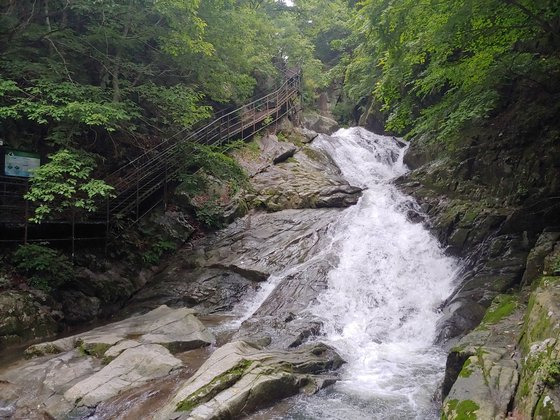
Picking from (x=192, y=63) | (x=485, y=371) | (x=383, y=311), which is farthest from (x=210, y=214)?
(x=485, y=371)

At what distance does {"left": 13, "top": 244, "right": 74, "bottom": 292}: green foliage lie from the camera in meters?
9.88

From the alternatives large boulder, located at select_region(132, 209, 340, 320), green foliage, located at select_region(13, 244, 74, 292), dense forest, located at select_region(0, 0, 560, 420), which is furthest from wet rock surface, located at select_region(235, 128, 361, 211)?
green foliage, located at select_region(13, 244, 74, 292)

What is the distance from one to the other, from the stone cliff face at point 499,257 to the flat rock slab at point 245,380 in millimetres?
2090

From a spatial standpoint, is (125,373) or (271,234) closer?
(125,373)

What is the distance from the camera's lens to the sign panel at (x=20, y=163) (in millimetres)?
9758

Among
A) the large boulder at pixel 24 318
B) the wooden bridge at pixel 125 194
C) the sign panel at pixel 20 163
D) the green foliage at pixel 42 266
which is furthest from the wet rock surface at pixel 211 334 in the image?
the sign panel at pixel 20 163

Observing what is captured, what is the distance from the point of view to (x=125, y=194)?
13102 mm

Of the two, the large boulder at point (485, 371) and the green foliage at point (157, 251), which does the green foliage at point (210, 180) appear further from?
the large boulder at point (485, 371)

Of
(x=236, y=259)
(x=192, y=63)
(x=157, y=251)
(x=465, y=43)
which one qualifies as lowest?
(x=236, y=259)

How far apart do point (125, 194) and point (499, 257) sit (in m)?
10.9

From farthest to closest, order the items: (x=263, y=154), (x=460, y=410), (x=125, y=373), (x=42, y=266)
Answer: (x=263, y=154) → (x=42, y=266) → (x=125, y=373) → (x=460, y=410)

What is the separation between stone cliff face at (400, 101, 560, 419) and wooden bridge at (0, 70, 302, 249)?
8131 millimetres

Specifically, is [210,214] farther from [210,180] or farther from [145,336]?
[145,336]

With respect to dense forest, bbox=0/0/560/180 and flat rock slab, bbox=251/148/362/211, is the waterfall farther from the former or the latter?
dense forest, bbox=0/0/560/180
